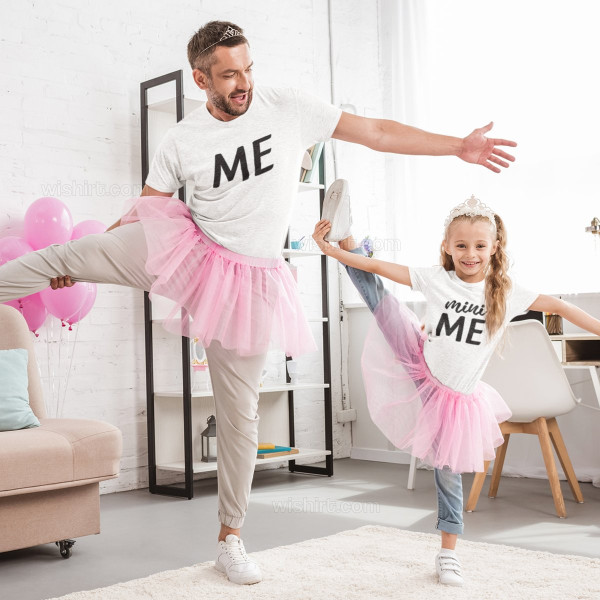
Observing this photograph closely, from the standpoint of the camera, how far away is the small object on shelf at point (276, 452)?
4441mm

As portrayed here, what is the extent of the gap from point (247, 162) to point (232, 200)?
0.40ft

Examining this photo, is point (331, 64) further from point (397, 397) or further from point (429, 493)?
point (397, 397)

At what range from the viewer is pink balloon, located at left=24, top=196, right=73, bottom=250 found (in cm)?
353

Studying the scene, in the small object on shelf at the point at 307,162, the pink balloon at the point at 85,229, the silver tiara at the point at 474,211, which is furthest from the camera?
the small object on shelf at the point at 307,162

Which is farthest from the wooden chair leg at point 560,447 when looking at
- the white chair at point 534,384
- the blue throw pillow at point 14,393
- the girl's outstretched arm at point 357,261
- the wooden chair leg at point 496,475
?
the blue throw pillow at point 14,393

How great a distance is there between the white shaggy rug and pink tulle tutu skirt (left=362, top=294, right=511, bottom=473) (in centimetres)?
35

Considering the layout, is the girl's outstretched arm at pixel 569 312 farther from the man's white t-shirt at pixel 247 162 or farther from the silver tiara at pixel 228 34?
the silver tiara at pixel 228 34

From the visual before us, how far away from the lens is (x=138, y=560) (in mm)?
2787

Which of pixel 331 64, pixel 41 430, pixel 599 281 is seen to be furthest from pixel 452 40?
pixel 41 430

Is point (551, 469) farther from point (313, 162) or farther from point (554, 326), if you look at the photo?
point (313, 162)

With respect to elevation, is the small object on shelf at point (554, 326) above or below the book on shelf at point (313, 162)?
below

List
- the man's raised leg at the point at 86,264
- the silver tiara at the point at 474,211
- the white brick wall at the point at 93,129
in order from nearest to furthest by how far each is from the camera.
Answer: the man's raised leg at the point at 86,264 < the silver tiara at the point at 474,211 < the white brick wall at the point at 93,129

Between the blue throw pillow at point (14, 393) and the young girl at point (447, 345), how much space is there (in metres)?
1.34

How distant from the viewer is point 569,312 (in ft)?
7.70
